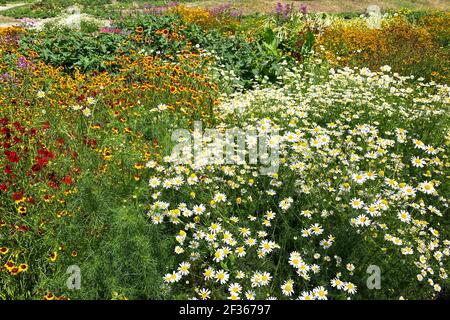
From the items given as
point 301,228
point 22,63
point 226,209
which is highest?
point 22,63

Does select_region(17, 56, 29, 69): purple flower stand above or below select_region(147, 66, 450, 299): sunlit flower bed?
above

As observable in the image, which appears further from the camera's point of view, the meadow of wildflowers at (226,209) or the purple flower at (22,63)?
the purple flower at (22,63)

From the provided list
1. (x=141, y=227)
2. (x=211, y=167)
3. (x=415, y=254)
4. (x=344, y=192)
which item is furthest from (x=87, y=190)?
(x=415, y=254)

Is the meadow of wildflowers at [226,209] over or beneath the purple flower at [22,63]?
beneath

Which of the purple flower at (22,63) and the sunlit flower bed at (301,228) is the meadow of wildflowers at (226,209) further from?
the purple flower at (22,63)

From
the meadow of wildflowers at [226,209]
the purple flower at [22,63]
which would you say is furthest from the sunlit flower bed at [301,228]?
the purple flower at [22,63]

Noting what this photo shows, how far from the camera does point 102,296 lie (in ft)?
9.11

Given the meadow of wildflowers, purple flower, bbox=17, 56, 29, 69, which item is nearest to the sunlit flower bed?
the meadow of wildflowers

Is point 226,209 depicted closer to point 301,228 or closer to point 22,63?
point 301,228

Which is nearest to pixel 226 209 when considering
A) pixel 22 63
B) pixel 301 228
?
pixel 301 228

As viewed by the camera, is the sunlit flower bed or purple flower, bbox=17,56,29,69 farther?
purple flower, bbox=17,56,29,69

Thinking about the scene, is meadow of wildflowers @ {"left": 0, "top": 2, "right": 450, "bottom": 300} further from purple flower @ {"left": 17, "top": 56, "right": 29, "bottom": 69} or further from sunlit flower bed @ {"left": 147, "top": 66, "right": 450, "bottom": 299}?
purple flower @ {"left": 17, "top": 56, "right": 29, "bottom": 69}

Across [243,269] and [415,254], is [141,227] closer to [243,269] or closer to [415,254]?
[243,269]

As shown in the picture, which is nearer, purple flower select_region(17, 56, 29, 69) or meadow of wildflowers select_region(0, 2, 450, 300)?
A: meadow of wildflowers select_region(0, 2, 450, 300)
